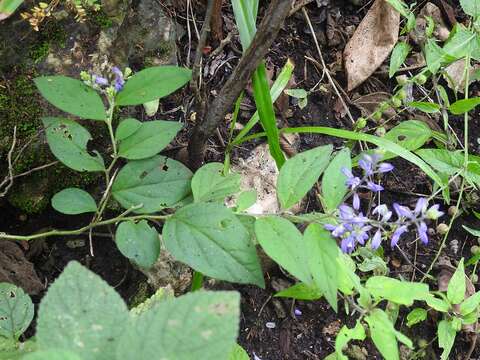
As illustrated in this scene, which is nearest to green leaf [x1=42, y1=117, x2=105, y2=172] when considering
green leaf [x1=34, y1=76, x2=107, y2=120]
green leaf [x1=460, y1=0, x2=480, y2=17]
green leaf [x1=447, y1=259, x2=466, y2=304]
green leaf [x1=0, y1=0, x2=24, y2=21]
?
green leaf [x1=34, y1=76, x2=107, y2=120]

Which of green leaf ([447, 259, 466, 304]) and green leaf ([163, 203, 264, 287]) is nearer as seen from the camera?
green leaf ([163, 203, 264, 287])

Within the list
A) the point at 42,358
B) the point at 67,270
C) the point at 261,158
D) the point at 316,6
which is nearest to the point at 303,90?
the point at 261,158

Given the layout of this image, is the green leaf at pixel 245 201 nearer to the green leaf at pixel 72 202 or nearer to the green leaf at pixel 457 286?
the green leaf at pixel 72 202

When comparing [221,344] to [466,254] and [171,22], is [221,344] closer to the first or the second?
[171,22]

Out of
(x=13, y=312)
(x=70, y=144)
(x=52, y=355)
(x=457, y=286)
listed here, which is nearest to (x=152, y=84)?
(x=70, y=144)

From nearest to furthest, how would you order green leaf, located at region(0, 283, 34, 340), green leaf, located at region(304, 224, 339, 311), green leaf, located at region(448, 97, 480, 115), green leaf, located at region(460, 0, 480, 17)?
1. green leaf, located at region(304, 224, 339, 311)
2. green leaf, located at region(0, 283, 34, 340)
3. green leaf, located at region(448, 97, 480, 115)
4. green leaf, located at region(460, 0, 480, 17)

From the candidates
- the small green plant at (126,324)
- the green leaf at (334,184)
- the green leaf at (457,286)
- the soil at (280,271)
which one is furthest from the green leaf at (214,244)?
the green leaf at (457,286)

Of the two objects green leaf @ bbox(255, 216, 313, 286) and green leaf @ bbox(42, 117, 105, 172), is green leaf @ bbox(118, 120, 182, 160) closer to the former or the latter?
green leaf @ bbox(42, 117, 105, 172)
